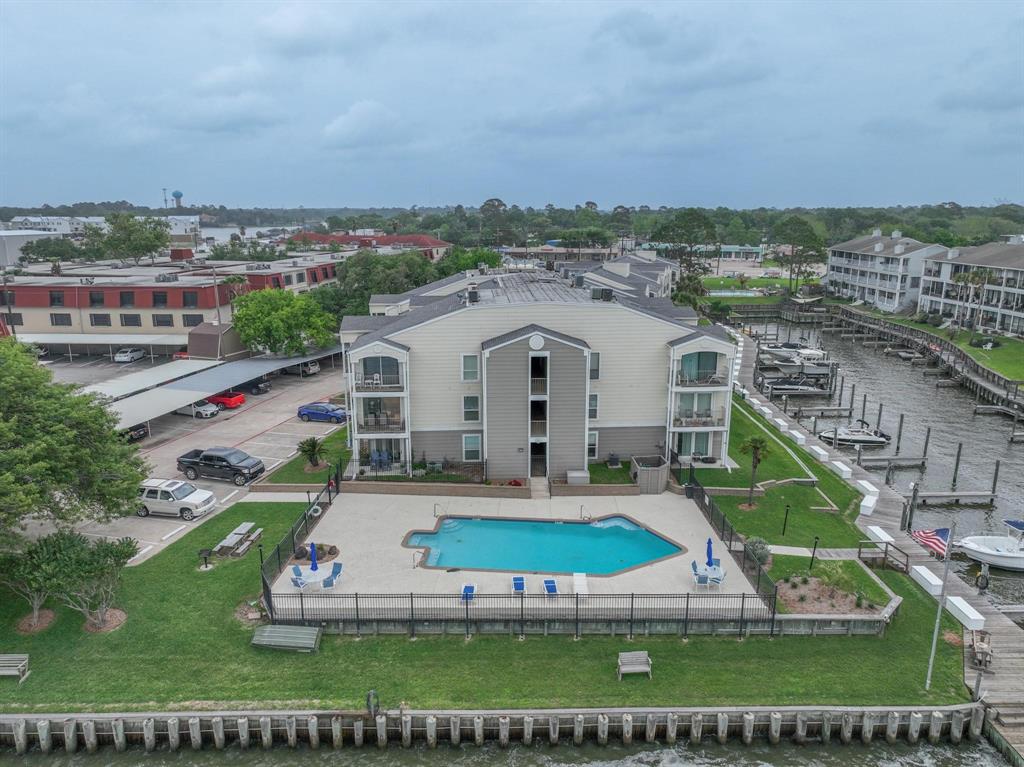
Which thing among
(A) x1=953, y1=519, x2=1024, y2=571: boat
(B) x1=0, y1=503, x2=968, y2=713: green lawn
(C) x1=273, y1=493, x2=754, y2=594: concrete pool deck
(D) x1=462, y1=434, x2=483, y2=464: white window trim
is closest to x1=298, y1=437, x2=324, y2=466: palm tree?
(C) x1=273, y1=493, x2=754, y2=594: concrete pool deck

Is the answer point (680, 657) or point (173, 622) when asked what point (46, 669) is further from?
point (680, 657)

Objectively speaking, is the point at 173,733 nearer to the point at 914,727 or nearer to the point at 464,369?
the point at 464,369

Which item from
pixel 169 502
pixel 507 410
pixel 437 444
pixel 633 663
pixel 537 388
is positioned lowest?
pixel 633 663

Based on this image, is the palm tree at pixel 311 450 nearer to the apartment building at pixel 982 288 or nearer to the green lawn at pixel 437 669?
the green lawn at pixel 437 669

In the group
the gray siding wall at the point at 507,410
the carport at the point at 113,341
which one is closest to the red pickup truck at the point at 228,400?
Answer: the carport at the point at 113,341

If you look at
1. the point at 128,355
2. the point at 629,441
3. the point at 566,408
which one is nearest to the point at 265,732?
the point at 566,408

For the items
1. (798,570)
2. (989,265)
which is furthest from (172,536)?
(989,265)

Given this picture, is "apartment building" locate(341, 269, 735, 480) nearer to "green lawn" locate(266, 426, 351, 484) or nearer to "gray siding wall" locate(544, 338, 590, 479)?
"gray siding wall" locate(544, 338, 590, 479)
